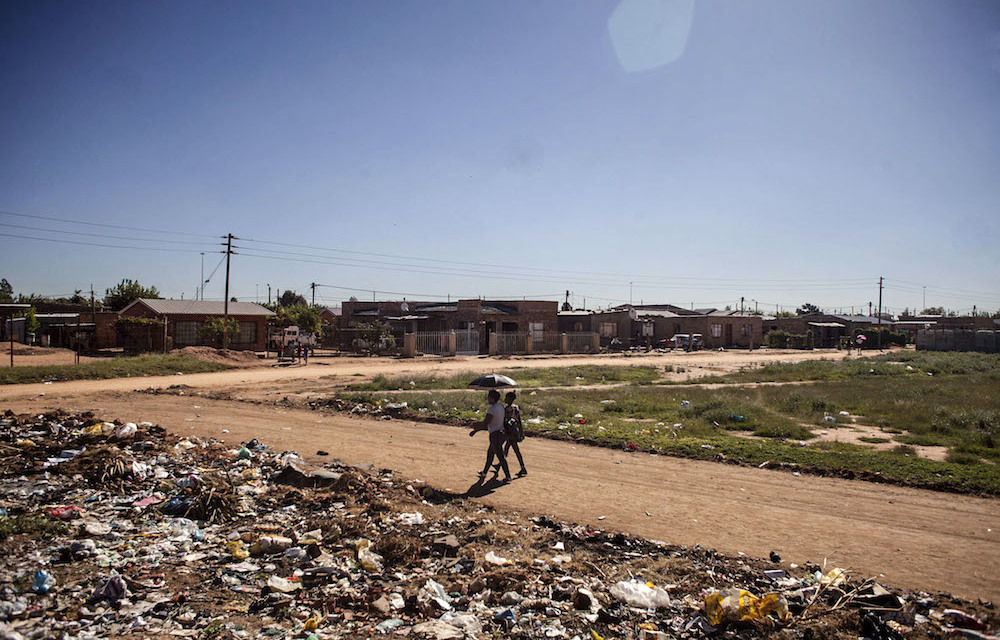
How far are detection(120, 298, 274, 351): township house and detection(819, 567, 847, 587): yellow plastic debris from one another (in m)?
38.5

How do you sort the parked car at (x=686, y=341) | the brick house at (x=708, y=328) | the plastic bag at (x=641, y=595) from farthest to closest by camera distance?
1. the brick house at (x=708, y=328)
2. the parked car at (x=686, y=341)
3. the plastic bag at (x=641, y=595)

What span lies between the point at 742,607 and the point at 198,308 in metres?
43.5

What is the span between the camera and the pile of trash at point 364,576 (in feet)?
16.7

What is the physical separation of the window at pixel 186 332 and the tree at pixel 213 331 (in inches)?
51.4

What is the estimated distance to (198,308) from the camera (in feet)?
135

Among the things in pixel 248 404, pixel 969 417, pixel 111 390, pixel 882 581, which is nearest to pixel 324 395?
pixel 248 404

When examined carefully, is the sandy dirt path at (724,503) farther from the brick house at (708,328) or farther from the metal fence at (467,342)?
the brick house at (708,328)

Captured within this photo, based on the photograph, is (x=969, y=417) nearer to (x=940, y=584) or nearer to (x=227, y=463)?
(x=940, y=584)

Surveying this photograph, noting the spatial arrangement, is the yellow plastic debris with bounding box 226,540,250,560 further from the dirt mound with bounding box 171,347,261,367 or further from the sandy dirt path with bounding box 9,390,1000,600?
the dirt mound with bounding box 171,347,261,367

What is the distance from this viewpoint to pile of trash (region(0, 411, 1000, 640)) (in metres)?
5.10

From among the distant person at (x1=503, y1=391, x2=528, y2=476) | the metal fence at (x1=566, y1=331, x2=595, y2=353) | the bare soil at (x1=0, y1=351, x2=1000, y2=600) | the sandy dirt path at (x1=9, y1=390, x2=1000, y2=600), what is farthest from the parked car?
the distant person at (x1=503, y1=391, x2=528, y2=476)

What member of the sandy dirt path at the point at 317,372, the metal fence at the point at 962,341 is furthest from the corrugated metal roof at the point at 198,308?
the metal fence at the point at 962,341

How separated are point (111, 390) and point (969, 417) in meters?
27.4

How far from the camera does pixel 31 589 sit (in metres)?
5.36
